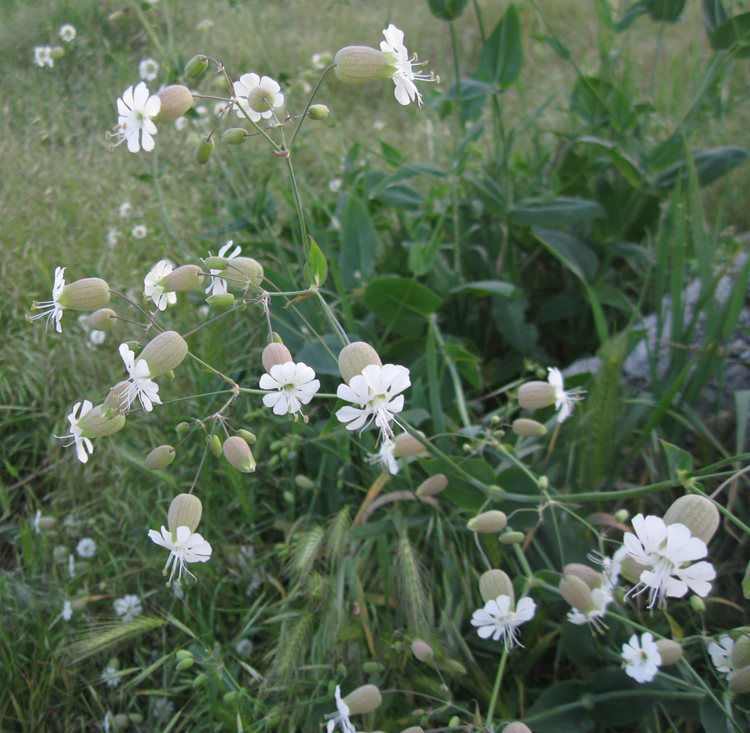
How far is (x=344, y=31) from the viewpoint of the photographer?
2.91 m

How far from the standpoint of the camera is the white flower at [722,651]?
87 centimetres

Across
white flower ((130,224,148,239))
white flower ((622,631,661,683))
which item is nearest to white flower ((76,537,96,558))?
white flower ((130,224,148,239))

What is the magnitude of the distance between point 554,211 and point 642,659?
103 cm

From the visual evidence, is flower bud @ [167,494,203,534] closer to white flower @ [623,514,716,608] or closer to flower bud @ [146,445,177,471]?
flower bud @ [146,445,177,471]

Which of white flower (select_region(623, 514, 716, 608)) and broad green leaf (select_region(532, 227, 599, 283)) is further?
broad green leaf (select_region(532, 227, 599, 283))

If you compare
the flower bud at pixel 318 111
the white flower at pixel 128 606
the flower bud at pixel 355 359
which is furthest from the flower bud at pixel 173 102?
the white flower at pixel 128 606

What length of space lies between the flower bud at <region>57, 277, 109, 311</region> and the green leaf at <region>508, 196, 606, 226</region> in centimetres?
105

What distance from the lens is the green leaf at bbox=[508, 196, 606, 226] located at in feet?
4.84

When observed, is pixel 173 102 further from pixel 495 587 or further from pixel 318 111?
pixel 495 587

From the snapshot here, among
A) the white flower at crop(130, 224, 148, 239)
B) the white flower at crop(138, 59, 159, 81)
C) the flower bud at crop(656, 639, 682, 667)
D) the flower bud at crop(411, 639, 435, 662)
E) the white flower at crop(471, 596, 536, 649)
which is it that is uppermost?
the white flower at crop(138, 59, 159, 81)

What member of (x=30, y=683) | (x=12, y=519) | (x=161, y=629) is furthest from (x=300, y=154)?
(x=30, y=683)

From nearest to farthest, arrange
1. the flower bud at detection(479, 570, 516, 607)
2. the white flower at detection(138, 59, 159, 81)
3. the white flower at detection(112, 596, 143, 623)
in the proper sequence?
the flower bud at detection(479, 570, 516, 607)
the white flower at detection(112, 596, 143, 623)
the white flower at detection(138, 59, 159, 81)

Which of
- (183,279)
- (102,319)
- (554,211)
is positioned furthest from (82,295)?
(554,211)

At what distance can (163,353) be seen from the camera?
0.76m
